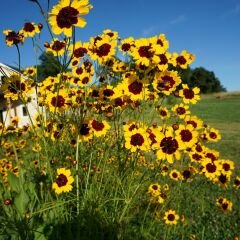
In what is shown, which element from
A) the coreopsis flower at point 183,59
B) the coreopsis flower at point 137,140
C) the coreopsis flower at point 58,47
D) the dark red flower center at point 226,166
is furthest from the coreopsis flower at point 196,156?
the coreopsis flower at point 58,47

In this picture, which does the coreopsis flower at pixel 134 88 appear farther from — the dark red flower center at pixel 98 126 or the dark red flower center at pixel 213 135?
the dark red flower center at pixel 213 135

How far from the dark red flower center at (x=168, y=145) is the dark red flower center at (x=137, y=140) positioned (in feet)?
0.61

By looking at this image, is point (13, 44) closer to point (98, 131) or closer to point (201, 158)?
point (98, 131)

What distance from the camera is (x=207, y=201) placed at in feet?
19.8

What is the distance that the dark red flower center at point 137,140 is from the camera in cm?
270

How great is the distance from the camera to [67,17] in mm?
2250

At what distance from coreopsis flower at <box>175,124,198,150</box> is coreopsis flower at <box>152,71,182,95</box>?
12.0 inches

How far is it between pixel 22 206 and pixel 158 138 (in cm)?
103

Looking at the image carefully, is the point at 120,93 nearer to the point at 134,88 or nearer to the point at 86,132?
the point at 134,88

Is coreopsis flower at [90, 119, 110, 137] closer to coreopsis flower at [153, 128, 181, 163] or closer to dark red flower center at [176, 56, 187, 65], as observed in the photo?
coreopsis flower at [153, 128, 181, 163]

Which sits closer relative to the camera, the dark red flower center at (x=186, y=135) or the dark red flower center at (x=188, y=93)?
the dark red flower center at (x=186, y=135)

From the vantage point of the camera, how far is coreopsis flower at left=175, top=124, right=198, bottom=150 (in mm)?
2661

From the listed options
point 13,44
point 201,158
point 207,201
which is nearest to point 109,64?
point 13,44

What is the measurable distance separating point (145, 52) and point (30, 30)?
0.99 m
